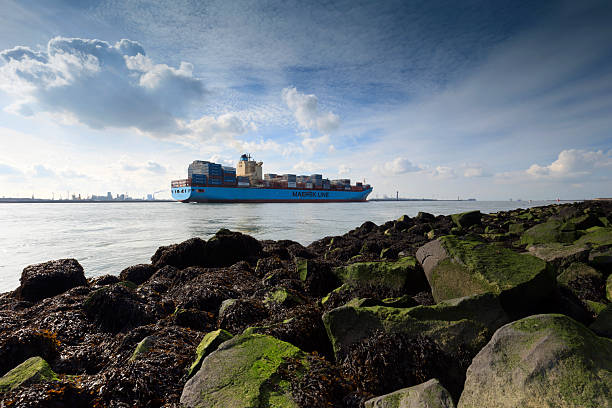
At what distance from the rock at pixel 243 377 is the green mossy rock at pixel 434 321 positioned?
1.84 ft

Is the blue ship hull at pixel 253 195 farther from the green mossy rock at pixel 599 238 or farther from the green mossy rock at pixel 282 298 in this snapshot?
the green mossy rock at pixel 599 238

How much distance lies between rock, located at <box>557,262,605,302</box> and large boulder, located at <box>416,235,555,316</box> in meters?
1.34

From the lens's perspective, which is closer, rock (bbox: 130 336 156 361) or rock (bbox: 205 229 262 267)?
rock (bbox: 130 336 156 361)

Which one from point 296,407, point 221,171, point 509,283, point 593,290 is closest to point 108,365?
point 296,407

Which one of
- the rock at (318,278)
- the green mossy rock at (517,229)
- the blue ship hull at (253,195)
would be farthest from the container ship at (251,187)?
the rock at (318,278)

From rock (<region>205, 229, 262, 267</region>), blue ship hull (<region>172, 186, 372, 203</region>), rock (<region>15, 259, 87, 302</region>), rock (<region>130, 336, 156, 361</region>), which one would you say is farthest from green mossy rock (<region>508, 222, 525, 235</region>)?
blue ship hull (<region>172, 186, 372, 203</region>)

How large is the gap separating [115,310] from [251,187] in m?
61.5

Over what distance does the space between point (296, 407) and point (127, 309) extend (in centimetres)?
323

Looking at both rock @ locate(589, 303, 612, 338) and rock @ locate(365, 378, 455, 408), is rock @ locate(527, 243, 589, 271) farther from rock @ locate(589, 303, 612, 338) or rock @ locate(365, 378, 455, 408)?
rock @ locate(365, 378, 455, 408)

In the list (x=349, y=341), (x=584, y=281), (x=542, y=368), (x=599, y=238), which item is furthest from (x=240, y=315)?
(x=599, y=238)

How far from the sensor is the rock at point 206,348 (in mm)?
2621

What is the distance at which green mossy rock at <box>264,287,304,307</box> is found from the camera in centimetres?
403

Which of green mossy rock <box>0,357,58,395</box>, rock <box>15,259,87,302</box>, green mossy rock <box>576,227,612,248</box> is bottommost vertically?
rock <box>15,259,87,302</box>

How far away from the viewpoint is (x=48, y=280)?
18.6 ft
